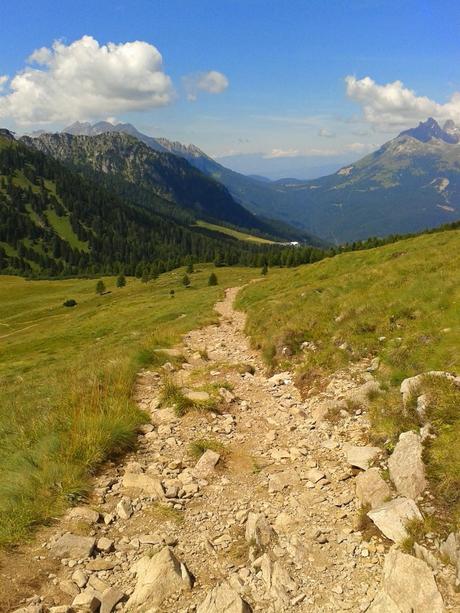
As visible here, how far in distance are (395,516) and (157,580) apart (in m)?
3.97

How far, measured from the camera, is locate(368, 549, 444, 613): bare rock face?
548 cm

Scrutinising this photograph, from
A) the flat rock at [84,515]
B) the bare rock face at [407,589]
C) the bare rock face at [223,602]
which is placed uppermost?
the bare rock face at [407,589]

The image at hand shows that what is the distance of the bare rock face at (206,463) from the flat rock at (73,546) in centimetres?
278

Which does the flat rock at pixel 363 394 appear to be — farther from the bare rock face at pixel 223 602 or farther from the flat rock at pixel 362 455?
the bare rock face at pixel 223 602

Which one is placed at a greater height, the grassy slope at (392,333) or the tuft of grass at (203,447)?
the grassy slope at (392,333)

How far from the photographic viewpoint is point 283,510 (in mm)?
7863

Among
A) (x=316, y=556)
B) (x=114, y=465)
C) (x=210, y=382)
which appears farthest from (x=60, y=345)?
(x=316, y=556)

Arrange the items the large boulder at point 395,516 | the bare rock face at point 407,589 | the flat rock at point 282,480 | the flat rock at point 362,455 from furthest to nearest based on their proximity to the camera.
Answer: the flat rock at point 362,455 < the flat rock at point 282,480 < the large boulder at point 395,516 < the bare rock face at point 407,589

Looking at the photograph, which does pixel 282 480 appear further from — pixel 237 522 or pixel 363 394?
pixel 363 394

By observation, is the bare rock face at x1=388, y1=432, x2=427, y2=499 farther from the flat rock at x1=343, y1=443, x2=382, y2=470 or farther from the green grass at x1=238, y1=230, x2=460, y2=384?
the green grass at x1=238, y1=230, x2=460, y2=384

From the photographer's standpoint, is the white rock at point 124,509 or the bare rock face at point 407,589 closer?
the bare rock face at point 407,589

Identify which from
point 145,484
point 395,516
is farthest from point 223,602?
point 145,484

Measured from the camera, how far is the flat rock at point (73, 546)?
22.3 ft

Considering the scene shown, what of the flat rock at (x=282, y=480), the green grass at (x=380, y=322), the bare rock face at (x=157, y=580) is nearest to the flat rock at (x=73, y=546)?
the bare rock face at (x=157, y=580)
